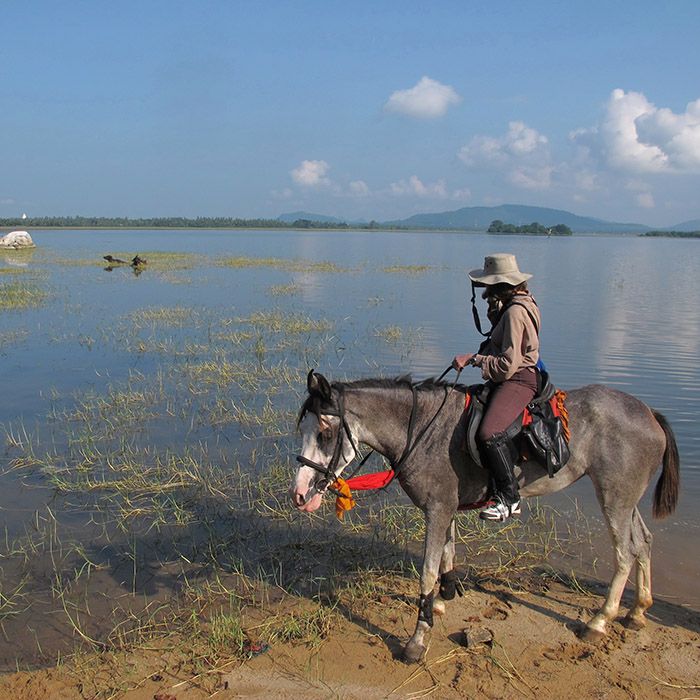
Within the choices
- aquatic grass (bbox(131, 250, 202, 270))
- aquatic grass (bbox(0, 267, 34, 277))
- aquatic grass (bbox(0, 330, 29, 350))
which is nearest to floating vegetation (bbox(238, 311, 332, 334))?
aquatic grass (bbox(0, 330, 29, 350))

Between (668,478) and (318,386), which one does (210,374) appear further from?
(668,478)

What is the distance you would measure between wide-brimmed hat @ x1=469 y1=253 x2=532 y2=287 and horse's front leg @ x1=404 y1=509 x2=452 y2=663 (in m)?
1.80

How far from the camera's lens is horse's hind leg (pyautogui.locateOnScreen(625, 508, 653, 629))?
4758 mm

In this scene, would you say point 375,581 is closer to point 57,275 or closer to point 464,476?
point 464,476

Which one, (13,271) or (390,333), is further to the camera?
(13,271)

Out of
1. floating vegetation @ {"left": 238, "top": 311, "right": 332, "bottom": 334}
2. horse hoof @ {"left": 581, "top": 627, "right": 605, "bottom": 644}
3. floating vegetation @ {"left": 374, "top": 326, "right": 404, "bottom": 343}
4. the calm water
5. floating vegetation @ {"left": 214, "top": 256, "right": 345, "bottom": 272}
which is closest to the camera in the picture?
horse hoof @ {"left": 581, "top": 627, "right": 605, "bottom": 644}

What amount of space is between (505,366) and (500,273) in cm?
77

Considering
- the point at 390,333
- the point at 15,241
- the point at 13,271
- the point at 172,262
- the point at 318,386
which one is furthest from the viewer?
the point at 15,241

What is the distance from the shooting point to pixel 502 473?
4449mm

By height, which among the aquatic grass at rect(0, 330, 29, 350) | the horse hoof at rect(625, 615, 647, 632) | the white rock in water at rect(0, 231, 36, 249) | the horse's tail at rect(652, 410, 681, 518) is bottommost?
the horse hoof at rect(625, 615, 647, 632)

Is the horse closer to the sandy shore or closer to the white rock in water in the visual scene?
the sandy shore

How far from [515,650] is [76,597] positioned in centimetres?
373

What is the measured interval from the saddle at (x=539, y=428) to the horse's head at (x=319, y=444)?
986 mm

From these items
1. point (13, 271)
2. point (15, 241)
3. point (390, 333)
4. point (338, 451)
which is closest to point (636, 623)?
point (338, 451)
